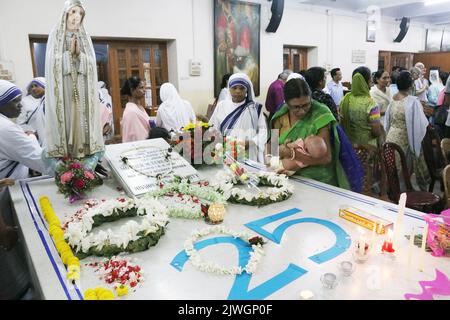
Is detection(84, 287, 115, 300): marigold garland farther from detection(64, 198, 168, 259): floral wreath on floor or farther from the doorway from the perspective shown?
the doorway

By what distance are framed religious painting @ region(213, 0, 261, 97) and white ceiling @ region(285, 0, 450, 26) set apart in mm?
1225

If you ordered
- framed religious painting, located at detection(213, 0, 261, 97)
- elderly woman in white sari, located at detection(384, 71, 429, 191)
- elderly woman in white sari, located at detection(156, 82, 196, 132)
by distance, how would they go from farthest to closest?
framed religious painting, located at detection(213, 0, 261, 97) < elderly woman in white sari, located at detection(156, 82, 196, 132) < elderly woman in white sari, located at detection(384, 71, 429, 191)

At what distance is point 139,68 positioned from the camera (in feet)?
18.5

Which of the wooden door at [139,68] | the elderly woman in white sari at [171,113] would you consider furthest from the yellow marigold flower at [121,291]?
the wooden door at [139,68]

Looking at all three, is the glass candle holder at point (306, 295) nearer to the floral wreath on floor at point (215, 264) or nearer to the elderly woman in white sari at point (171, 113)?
the floral wreath on floor at point (215, 264)

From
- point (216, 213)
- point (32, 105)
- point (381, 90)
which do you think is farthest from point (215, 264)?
point (381, 90)

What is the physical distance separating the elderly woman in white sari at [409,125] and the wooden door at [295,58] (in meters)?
4.24

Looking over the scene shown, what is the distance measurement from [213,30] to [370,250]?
18.1 ft

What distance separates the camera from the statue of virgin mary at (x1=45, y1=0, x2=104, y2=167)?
81.5 inches

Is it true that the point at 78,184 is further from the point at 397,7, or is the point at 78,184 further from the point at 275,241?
the point at 397,7

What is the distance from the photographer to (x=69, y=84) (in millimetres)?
2121

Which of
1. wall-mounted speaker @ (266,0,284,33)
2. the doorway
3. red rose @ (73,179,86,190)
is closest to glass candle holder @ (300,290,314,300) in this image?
red rose @ (73,179,86,190)

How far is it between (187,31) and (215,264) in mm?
5239

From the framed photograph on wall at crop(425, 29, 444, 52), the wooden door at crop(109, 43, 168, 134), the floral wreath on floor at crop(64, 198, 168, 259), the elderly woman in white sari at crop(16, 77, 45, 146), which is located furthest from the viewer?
the framed photograph on wall at crop(425, 29, 444, 52)
